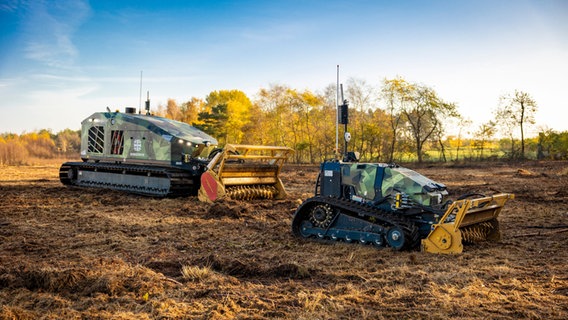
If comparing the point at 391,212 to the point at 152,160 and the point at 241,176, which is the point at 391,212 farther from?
the point at 152,160

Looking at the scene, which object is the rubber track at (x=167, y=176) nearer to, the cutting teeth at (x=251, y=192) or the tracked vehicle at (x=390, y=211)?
the cutting teeth at (x=251, y=192)

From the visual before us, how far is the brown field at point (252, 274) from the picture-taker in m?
5.00

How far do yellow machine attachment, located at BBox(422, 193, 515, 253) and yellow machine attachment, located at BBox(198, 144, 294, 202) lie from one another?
7097mm

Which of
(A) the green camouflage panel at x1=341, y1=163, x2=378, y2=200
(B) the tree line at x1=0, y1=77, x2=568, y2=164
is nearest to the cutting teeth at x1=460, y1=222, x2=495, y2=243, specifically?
(A) the green camouflage panel at x1=341, y1=163, x2=378, y2=200

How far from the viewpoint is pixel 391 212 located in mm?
8078

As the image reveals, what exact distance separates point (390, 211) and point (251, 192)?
7.18 m

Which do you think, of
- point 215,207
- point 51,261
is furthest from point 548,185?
point 51,261

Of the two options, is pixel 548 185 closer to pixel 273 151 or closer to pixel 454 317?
pixel 273 151

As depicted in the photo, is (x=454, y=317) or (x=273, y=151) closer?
(x=454, y=317)

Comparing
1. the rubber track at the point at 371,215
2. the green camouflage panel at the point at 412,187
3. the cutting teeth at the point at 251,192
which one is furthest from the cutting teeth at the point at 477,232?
the cutting teeth at the point at 251,192

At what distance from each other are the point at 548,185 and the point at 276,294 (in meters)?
17.5

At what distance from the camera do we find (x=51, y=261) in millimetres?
7109

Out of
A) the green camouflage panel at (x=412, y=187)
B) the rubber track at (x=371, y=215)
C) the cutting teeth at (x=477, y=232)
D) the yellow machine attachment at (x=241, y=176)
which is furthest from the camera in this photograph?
the yellow machine attachment at (x=241, y=176)

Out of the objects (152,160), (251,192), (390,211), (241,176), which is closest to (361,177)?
(390,211)
